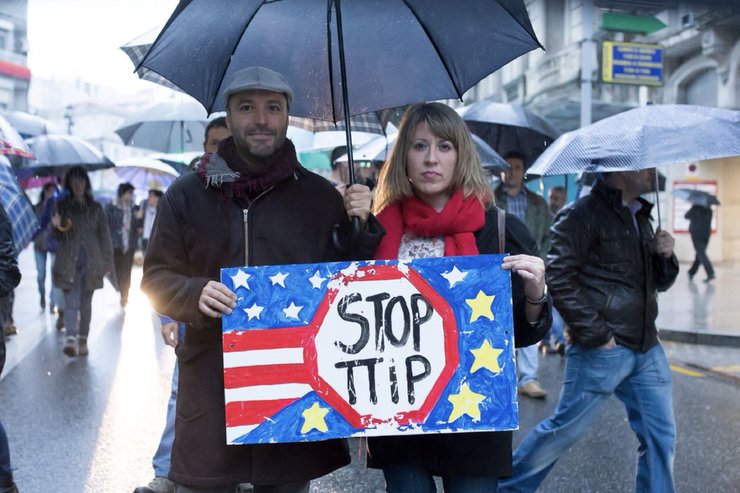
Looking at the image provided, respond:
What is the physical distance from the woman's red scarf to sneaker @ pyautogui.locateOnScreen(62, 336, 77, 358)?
6.82 metres

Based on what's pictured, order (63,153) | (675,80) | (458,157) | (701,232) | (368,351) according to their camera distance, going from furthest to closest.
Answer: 1. (675,80)
2. (701,232)
3. (63,153)
4. (458,157)
5. (368,351)

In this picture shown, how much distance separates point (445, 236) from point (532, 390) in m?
4.33

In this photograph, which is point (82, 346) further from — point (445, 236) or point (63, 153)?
point (445, 236)

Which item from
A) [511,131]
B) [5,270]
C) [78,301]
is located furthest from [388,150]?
[5,270]

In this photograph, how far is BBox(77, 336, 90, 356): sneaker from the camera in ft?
29.5

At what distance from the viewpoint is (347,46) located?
121 inches

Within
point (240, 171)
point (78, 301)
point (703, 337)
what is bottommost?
point (703, 337)

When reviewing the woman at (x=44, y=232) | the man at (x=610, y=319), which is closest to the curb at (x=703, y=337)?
the man at (x=610, y=319)


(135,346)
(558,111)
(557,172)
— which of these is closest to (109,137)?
(558,111)

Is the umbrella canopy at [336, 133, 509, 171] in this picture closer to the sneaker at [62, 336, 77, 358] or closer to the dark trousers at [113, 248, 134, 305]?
the sneaker at [62, 336, 77, 358]

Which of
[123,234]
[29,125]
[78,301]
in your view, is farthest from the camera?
[123,234]

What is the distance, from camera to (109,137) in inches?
3593

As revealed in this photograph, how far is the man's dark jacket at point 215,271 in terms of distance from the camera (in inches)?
105

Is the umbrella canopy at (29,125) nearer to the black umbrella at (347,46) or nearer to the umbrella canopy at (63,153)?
the umbrella canopy at (63,153)
